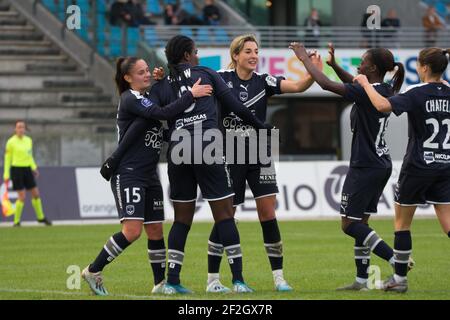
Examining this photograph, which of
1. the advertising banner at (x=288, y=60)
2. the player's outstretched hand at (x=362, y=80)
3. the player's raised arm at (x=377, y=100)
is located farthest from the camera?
the advertising banner at (x=288, y=60)

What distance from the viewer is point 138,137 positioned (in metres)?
10.9

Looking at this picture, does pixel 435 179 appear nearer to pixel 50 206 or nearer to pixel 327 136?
pixel 50 206

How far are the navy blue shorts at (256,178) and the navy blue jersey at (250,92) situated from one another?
42cm

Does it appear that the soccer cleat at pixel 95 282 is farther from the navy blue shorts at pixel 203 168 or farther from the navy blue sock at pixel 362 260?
the navy blue sock at pixel 362 260

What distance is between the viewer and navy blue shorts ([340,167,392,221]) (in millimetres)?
10883

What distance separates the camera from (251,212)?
82.4 ft

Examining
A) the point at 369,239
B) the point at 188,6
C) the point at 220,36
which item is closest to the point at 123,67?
the point at 369,239

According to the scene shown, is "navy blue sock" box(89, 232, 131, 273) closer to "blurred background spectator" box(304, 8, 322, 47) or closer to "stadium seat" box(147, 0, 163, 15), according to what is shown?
"blurred background spectator" box(304, 8, 322, 47)

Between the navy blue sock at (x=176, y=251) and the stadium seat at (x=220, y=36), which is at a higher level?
the stadium seat at (x=220, y=36)

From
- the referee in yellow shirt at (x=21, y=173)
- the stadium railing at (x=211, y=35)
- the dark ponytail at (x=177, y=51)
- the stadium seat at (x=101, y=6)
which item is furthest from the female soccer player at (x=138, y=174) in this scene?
the stadium seat at (x=101, y=6)

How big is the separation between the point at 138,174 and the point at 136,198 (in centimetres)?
24

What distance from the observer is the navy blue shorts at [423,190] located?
1057cm

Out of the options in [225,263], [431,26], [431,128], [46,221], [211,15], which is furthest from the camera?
[431,26]

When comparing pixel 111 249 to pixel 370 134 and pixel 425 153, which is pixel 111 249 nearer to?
pixel 370 134
